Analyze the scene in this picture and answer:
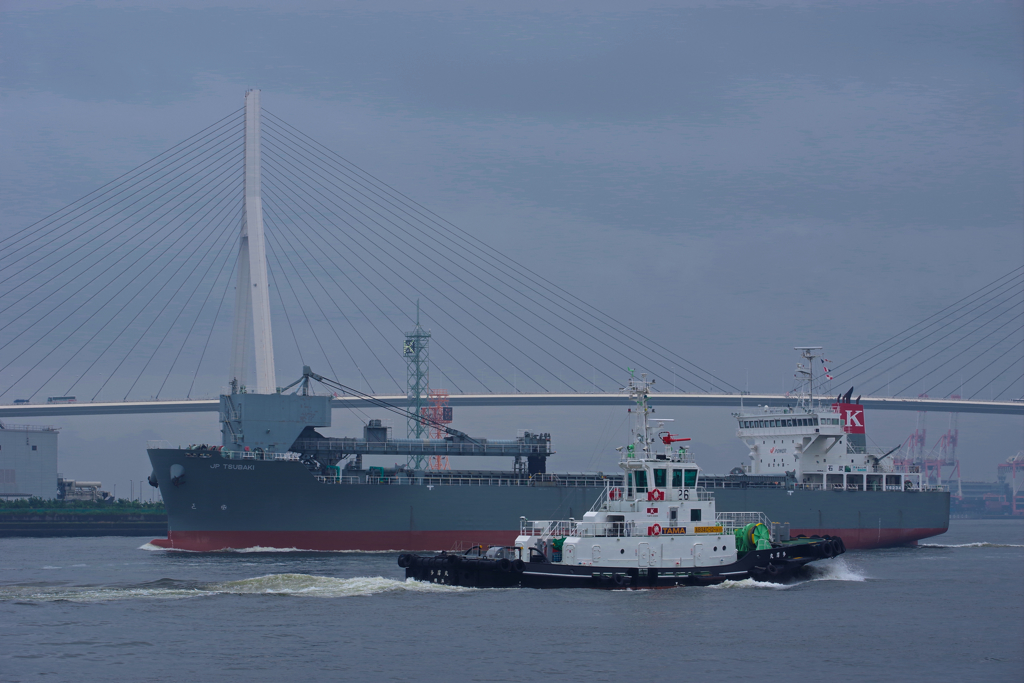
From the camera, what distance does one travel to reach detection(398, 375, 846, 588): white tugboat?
2622cm

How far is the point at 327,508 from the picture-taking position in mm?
38625

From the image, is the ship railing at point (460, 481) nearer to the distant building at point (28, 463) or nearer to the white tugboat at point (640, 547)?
the white tugboat at point (640, 547)

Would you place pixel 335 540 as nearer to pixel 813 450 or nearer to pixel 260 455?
pixel 260 455

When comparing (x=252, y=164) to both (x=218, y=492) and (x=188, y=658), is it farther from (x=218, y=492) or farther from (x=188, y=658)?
(x=188, y=658)

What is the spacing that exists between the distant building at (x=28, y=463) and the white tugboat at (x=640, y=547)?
59.2m

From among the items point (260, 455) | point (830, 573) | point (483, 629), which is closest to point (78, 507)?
point (260, 455)

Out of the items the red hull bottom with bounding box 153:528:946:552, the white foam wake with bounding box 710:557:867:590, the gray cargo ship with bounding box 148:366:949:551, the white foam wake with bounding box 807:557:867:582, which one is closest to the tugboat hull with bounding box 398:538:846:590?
the white foam wake with bounding box 710:557:867:590

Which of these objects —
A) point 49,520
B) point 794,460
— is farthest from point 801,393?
point 49,520

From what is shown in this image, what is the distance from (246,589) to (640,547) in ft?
30.7

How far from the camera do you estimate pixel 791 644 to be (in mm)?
20406

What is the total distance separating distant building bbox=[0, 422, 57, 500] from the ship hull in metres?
42.3

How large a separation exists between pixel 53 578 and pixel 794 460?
29585mm

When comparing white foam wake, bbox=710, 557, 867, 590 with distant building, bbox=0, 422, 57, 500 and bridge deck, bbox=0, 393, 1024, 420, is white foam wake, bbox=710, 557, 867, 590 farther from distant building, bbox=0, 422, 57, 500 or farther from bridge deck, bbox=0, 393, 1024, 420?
distant building, bbox=0, 422, 57, 500

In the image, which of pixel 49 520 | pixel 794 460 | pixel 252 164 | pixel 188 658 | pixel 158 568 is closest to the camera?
pixel 188 658
